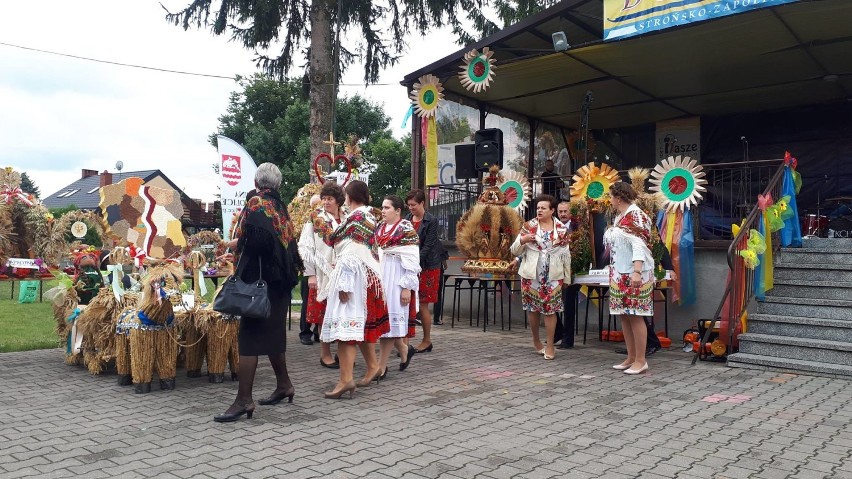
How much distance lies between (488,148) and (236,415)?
691 centimetres

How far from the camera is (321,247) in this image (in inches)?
228

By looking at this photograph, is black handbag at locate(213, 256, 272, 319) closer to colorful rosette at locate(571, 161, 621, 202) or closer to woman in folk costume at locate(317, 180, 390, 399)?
woman in folk costume at locate(317, 180, 390, 399)

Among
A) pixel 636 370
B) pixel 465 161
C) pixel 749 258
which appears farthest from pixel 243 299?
pixel 465 161

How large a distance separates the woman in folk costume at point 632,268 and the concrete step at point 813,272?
7.75 feet

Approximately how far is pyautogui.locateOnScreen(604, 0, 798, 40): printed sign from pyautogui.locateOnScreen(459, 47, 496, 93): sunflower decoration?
2.03 m

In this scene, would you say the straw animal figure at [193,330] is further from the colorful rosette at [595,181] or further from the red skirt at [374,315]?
the colorful rosette at [595,181]

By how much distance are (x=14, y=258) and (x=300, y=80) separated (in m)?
8.67

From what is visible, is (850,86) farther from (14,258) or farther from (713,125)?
(14,258)

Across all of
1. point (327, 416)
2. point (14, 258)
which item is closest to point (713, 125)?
point (327, 416)

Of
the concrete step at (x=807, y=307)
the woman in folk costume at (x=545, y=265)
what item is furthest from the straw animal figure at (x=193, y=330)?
the concrete step at (x=807, y=307)

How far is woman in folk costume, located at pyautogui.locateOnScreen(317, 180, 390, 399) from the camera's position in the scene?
15.2 feet

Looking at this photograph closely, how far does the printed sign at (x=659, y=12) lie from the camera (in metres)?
7.45

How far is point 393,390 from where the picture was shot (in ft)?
16.9

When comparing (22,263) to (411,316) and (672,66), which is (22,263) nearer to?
(411,316)
